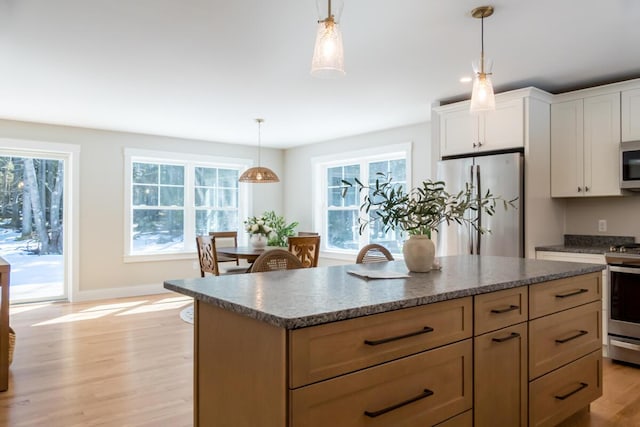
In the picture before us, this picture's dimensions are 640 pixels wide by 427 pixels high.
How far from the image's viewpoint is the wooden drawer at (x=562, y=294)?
2.10m

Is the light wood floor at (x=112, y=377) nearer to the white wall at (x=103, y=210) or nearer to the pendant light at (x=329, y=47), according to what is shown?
the white wall at (x=103, y=210)

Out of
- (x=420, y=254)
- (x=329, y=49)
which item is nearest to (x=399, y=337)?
(x=420, y=254)

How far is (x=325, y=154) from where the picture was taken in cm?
718

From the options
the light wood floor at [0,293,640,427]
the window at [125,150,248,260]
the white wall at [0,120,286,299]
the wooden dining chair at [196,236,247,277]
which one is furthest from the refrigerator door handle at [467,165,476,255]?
the white wall at [0,120,286,299]

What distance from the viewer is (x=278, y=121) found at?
18.6 ft

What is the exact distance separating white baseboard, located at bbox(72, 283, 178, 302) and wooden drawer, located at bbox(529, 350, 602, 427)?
16.9 feet

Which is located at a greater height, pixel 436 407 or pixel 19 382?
pixel 436 407

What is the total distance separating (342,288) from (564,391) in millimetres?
1408

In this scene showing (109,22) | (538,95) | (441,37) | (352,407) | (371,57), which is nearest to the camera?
(352,407)

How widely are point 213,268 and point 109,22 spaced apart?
2.75m

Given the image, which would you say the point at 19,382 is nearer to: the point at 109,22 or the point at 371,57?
the point at 109,22

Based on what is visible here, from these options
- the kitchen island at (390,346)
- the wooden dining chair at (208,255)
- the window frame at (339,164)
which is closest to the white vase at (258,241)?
the wooden dining chair at (208,255)

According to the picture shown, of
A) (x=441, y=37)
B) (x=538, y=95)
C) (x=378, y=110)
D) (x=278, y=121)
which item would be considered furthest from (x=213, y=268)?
(x=538, y=95)

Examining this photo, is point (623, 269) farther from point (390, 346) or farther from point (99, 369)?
point (99, 369)
